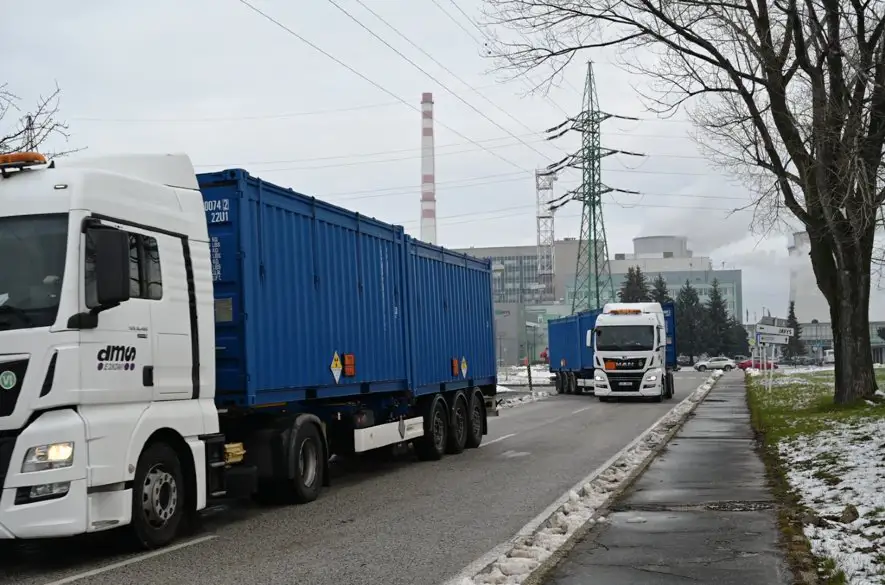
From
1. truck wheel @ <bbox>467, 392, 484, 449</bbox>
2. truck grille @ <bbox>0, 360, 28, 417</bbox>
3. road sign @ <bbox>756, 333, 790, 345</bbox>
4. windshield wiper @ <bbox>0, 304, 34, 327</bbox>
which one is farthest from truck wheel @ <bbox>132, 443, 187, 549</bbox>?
road sign @ <bbox>756, 333, 790, 345</bbox>

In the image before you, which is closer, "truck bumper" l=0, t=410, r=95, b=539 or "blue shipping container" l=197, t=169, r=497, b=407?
"truck bumper" l=0, t=410, r=95, b=539

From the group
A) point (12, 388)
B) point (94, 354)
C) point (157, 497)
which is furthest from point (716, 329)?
point (12, 388)

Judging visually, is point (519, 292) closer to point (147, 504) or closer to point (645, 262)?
point (645, 262)

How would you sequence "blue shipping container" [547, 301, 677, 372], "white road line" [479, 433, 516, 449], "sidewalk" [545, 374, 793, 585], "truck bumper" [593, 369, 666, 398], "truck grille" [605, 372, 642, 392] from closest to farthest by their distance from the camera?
1. "sidewalk" [545, 374, 793, 585]
2. "white road line" [479, 433, 516, 449]
3. "truck bumper" [593, 369, 666, 398]
4. "truck grille" [605, 372, 642, 392]
5. "blue shipping container" [547, 301, 677, 372]

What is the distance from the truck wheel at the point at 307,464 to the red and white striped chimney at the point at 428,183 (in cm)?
7505

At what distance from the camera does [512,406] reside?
109 ft

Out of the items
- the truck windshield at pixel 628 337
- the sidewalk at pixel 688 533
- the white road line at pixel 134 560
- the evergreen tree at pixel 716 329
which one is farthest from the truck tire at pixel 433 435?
the evergreen tree at pixel 716 329

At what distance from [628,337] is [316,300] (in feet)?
75.9

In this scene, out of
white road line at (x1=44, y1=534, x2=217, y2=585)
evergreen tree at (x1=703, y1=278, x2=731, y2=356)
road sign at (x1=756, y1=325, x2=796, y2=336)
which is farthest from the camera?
evergreen tree at (x1=703, y1=278, x2=731, y2=356)

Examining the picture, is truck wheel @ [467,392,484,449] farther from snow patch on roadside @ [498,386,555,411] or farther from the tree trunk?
snow patch on roadside @ [498,386,555,411]

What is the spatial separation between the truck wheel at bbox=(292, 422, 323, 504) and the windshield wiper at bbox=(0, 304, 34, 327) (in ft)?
12.8

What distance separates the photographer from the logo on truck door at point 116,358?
7965 mm

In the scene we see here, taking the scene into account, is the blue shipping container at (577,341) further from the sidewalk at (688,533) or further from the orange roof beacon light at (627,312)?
the sidewalk at (688,533)

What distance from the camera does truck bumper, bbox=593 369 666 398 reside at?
110 feet
